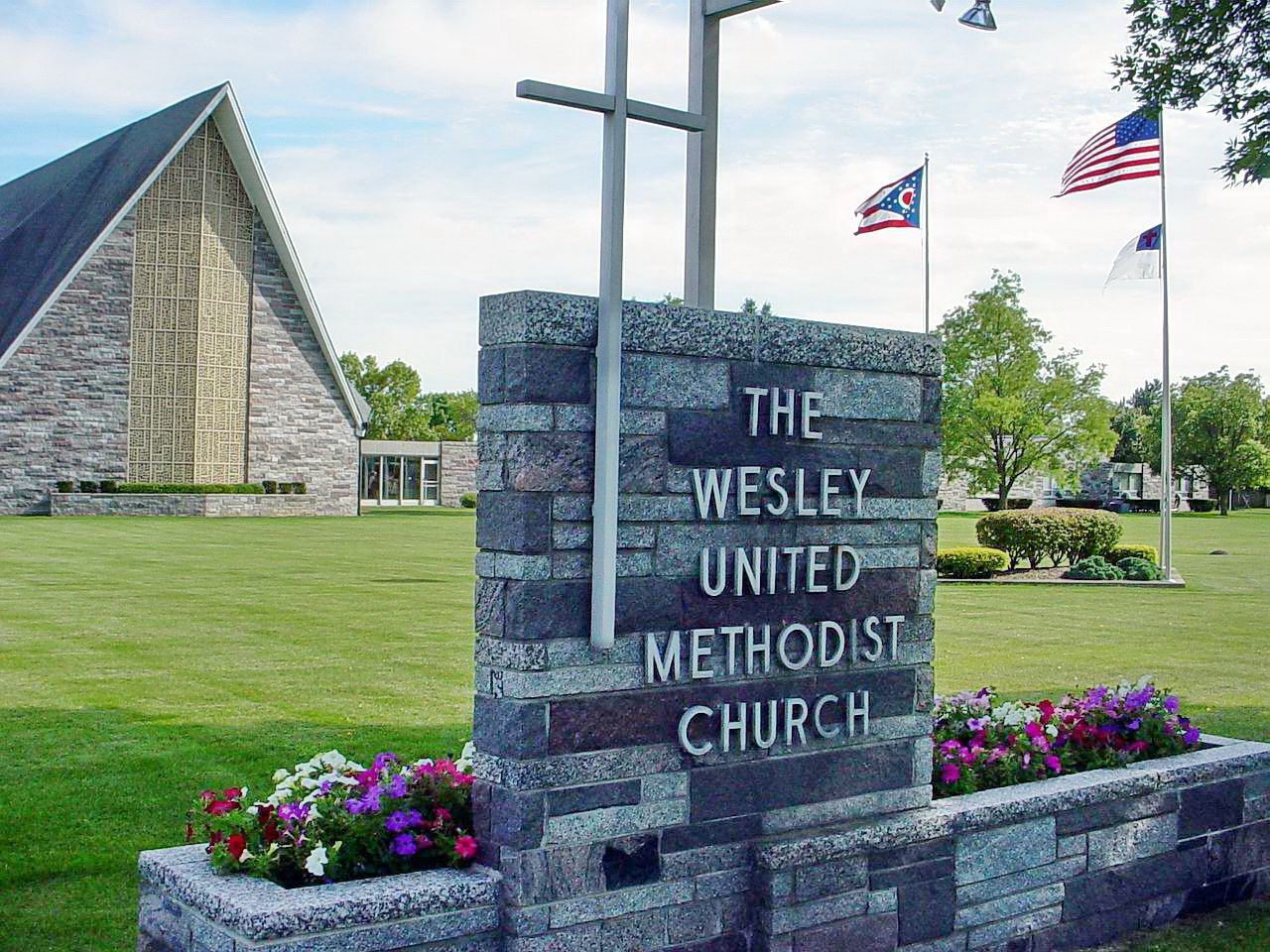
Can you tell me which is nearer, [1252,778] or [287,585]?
[1252,778]

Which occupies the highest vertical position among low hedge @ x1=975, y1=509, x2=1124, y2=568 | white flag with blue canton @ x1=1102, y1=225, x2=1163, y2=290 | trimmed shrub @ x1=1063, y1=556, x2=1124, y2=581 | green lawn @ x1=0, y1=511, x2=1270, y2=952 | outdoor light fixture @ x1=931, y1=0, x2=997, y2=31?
white flag with blue canton @ x1=1102, y1=225, x2=1163, y2=290

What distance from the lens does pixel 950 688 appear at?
10.7m

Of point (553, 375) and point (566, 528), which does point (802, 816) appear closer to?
point (566, 528)

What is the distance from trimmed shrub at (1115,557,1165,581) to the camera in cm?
2261

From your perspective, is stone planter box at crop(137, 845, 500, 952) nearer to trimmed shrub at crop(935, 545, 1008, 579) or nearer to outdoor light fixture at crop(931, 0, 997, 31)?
outdoor light fixture at crop(931, 0, 997, 31)

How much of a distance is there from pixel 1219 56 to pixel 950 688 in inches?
204

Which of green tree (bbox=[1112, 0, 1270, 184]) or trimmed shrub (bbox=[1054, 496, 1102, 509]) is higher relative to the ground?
green tree (bbox=[1112, 0, 1270, 184])

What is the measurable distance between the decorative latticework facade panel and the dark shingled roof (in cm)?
93

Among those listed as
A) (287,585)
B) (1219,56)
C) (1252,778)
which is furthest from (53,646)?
(1219,56)

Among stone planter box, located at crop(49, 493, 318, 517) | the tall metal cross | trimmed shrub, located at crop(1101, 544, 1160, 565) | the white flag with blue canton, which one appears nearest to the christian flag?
the white flag with blue canton

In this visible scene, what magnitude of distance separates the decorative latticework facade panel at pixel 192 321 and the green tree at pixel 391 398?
1107 inches

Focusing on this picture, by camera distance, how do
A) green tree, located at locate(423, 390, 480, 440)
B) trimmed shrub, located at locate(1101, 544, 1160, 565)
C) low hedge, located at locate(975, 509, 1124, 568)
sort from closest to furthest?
low hedge, located at locate(975, 509, 1124, 568) → trimmed shrub, located at locate(1101, 544, 1160, 565) → green tree, located at locate(423, 390, 480, 440)

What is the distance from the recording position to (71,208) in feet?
140

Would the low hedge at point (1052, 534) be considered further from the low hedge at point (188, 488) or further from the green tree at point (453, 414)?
the green tree at point (453, 414)
